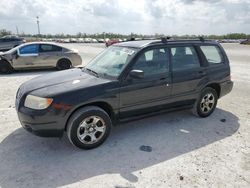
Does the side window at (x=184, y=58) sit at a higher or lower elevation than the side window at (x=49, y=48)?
higher

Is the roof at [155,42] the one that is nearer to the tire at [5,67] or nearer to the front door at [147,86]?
the front door at [147,86]

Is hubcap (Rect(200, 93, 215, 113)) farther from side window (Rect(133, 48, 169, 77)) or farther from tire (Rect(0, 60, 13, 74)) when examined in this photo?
tire (Rect(0, 60, 13, 74))

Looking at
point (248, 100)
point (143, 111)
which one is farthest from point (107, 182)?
point (248, 100)

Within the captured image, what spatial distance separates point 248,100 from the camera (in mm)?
6348

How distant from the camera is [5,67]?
1003 centimetres

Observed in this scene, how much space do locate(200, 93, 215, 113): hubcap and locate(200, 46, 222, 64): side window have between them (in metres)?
0.75

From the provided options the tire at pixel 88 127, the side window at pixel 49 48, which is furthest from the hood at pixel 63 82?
the side window at pixel 49 48

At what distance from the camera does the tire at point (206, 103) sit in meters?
4.96

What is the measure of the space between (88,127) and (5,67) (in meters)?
8.08

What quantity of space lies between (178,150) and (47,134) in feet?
6.74

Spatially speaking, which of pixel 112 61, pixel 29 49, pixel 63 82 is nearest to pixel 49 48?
pixel 29 49

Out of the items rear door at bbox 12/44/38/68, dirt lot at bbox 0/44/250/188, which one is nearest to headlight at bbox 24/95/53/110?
dirt lot at bbox 0/44/250/188

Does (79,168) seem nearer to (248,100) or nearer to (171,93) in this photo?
(171,93)

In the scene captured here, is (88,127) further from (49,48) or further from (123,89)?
(49,48)
